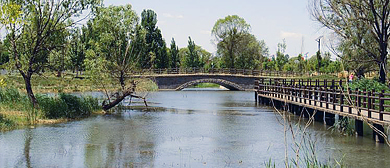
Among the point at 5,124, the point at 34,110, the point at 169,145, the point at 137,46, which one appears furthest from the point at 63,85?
the point at 169,145

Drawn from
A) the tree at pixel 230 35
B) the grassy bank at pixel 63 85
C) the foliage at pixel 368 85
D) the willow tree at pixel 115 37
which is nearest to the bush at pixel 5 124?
the grassy bank at pixel 63 85

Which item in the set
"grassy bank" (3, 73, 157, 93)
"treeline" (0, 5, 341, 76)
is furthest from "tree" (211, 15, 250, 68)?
"grassy bank" (3, 73, 157, 93)

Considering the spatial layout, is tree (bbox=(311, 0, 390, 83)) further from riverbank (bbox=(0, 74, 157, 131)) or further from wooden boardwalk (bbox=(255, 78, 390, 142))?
riverbank (bbox=(0, 74, 157, 131))

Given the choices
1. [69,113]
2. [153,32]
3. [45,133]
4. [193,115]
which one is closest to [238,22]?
[153,32]

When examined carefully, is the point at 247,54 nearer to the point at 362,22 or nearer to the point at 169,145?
the point at 362,22

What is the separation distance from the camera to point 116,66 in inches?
1538

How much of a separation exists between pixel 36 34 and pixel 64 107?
4.22 metres

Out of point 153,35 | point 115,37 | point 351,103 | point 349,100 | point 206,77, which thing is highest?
point 153,35

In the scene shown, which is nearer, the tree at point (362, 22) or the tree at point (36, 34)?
the tree at point (36, 34)

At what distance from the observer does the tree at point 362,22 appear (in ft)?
111

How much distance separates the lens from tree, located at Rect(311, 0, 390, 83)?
33.8 metres

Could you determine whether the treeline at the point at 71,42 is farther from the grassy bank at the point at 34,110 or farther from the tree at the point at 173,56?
the tree at the point at 173,56

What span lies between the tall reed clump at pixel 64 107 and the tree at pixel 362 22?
1824cm

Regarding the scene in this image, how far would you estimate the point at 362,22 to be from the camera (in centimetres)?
3481
